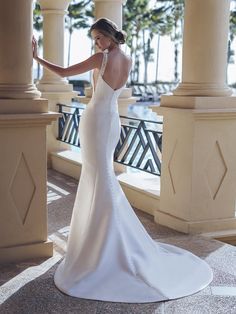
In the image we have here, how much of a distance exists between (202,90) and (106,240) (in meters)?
2.36

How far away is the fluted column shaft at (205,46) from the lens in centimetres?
621

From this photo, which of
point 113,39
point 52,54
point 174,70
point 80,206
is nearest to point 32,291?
point 80,206

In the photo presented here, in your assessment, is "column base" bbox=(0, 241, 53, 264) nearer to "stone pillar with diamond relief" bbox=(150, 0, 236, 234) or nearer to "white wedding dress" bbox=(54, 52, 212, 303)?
"white wedding dress" bbox=(54, 52, 212, 303)

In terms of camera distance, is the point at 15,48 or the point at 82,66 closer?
the point at 82,66

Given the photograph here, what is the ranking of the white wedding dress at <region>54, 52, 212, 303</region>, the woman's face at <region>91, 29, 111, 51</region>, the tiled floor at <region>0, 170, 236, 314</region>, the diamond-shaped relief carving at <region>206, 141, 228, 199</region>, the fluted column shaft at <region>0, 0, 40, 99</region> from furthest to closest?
the diamond-shaped relief carving at <region>206, 141, 228, 199</region> < the fluted column shaft at <region>0, 0, 40, 99</region> < the woman's face at <region>91, 29, 111, 51</region> < the white wedding dress at <region>54, 52, 212, 303</region> < the tiled floor at <region>0, 170, 236, 314</region>

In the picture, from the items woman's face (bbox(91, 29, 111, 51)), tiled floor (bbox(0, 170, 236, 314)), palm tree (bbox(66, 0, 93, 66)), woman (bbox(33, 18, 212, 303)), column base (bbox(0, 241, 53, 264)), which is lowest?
tiled floor (bbox(0, 170, 236, 314))

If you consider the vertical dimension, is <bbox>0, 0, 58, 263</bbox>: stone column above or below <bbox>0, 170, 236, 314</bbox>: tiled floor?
above

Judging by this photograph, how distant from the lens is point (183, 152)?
634cm

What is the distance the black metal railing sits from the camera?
26.0 feet

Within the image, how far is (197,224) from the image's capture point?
6.39 metres

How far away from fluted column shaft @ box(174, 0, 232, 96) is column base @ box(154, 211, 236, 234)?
1502 mm

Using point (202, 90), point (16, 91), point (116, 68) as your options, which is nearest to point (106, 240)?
point (116, 68)

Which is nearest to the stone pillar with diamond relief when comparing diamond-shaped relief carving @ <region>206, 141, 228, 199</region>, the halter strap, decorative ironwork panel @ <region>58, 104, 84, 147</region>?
diamond-shaped relief carving @ <region>206, 141, 228, 199</region>

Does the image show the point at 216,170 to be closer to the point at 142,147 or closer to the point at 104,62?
the point at 142,147
